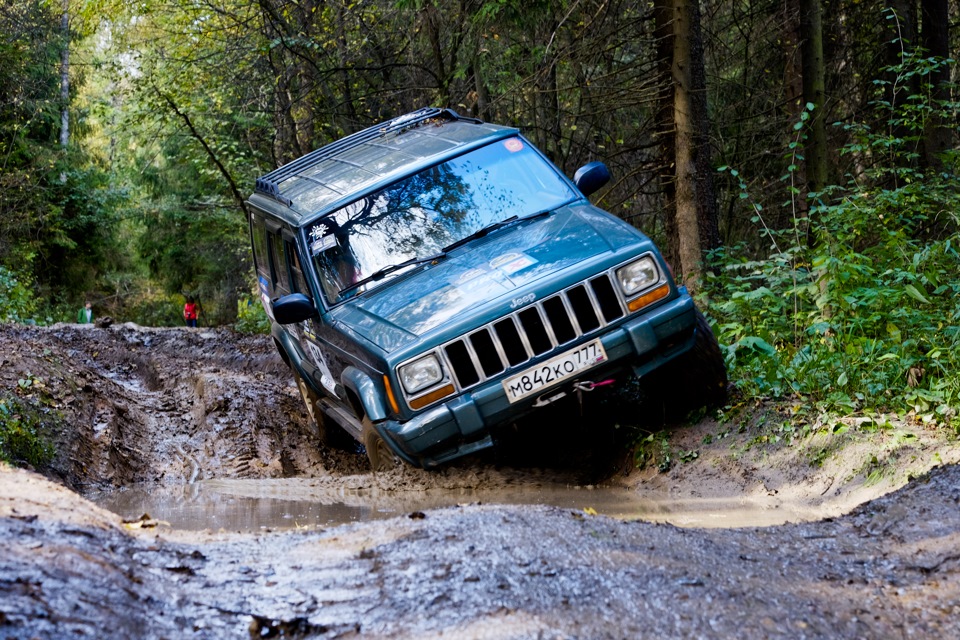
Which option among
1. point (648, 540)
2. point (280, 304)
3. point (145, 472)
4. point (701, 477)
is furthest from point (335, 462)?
point (648, 540)

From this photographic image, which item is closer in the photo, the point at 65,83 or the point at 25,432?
the point at 25,432

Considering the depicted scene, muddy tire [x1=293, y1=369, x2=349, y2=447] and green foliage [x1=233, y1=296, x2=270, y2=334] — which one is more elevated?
green foliage [x1=233, y1=296, x2=270, y2=334]

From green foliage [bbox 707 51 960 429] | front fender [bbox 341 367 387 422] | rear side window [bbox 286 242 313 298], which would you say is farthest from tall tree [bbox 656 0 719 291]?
front fender [bbox 341 367 387 422]

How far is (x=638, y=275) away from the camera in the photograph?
19.1 feet

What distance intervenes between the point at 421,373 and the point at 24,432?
352 cm

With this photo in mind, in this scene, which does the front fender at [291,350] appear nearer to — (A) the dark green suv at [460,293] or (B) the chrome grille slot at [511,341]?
(A) the dark green suv at [460,293]

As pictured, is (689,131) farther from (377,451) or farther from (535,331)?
(377,451)

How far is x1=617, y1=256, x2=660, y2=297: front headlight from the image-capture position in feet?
18.9

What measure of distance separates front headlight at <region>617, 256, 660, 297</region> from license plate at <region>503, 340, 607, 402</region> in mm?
387

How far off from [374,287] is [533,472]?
1.60m

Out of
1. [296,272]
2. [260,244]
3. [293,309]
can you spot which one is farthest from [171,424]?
[293,309]

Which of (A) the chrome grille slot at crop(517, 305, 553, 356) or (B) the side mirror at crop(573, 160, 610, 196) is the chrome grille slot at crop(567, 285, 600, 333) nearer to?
(A) the chrome grille slot at crop(517, 305, 553, 356)

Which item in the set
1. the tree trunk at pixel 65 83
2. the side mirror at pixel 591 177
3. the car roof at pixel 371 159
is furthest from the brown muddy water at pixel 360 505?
the tree trunk at pixel 65 83

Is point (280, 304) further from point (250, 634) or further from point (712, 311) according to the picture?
point (712, 311)
